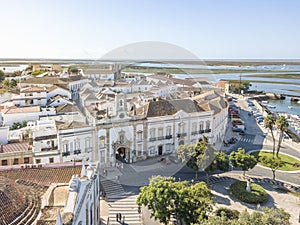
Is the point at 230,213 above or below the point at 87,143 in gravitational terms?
below

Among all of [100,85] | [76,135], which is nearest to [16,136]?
[76,135]

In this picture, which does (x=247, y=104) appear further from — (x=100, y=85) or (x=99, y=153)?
(x=99, y=153)

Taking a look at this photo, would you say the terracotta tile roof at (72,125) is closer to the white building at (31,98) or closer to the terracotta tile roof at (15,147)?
the terracotta tile roof at (15,147)

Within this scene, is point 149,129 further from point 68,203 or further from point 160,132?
point 68,203

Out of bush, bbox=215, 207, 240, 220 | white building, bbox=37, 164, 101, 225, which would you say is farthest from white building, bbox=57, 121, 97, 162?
bush, bbox=215, 207, 240, 220

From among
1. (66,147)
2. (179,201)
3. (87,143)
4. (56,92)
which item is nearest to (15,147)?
(66,147)

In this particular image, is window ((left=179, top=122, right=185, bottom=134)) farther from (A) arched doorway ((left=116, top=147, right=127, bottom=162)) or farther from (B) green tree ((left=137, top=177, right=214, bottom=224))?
(B) green tree ((left=137, top=177, right=214, bottom=224))
